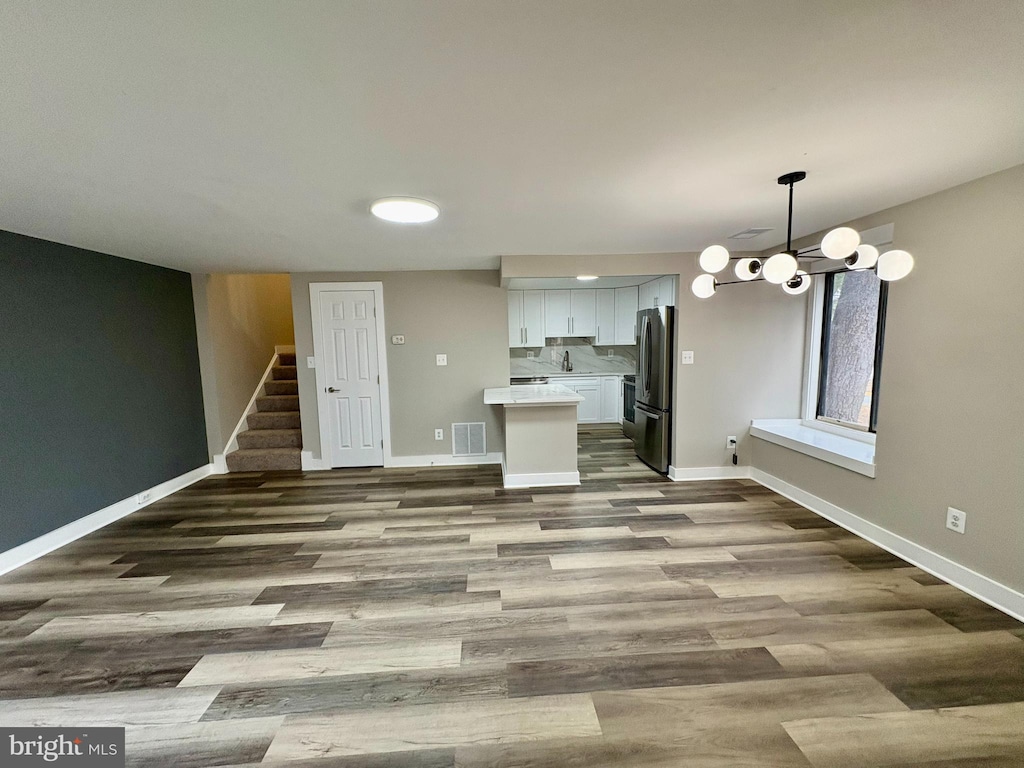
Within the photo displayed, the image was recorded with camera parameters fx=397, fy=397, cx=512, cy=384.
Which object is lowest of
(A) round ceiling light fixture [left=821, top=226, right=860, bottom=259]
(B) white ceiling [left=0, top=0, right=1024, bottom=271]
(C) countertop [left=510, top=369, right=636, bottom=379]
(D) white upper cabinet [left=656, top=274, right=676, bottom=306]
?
(C) countertop [left=510, top=369, right=636, bottom=379]

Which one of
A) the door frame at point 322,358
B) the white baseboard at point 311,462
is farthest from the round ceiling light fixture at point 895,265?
the white baseboard at point 311,462

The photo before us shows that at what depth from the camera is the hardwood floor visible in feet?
→ 4.61

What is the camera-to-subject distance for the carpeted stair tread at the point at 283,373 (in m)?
5.62

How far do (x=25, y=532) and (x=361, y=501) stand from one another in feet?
6.99

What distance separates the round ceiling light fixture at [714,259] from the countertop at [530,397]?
181 cm

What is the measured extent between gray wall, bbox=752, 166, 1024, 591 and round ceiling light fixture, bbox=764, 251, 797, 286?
116 centimetres

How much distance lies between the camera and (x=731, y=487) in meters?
3.78

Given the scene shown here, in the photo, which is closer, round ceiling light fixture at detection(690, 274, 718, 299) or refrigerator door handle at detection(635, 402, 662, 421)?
round ceiling light fixture at detection(690, 274, 718, 299)

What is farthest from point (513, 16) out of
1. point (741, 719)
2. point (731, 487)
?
point (731, 487)

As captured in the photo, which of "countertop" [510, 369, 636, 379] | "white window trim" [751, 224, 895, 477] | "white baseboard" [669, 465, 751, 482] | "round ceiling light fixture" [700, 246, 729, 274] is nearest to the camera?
"round ceiling light fixture" [700, 246, 729, 274]

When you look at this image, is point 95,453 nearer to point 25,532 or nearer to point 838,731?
point 25,532

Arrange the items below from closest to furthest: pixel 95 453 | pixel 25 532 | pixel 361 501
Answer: pixel 25 532 → pixel 95 453 → pixel 361 501

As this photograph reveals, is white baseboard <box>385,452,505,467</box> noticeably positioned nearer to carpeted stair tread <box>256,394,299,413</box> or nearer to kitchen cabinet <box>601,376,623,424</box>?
carpeted stair tread <box>256,394,299,413</box>

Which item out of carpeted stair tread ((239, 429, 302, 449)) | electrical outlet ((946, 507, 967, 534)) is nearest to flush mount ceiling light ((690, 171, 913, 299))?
electrical outlet ((946, 507, 967, 534))
